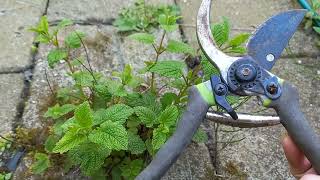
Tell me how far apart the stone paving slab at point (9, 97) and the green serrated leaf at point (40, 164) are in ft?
0.81

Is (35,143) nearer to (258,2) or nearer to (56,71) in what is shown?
(56,71)

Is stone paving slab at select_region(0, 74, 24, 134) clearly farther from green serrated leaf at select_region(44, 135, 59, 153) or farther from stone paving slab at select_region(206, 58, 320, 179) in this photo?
stone paving slab at select_region(206, 58, 320, 179)

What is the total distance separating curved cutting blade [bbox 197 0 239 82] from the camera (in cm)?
147

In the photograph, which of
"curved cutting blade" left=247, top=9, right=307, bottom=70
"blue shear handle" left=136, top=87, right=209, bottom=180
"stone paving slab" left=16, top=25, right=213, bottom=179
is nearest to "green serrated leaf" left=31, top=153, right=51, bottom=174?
"stone paving slab" left=16, top=25, right=213, bottom=179

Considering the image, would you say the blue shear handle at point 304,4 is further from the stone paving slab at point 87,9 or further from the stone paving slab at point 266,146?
the stone paving slab at point 87,9

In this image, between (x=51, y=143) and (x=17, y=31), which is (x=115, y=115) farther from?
(x=17, y=31)

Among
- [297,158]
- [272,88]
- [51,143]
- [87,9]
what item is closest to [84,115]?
[51,143]

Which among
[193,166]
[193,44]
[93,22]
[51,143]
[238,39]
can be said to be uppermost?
[238,39]

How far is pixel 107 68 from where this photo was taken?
2.25 meters

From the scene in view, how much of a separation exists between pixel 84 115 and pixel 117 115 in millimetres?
154

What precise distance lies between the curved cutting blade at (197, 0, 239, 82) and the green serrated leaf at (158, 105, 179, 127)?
24 centimetres

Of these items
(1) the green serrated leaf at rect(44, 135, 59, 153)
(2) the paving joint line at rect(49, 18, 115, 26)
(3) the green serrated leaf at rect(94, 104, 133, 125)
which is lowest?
(1) the green serrated leaf at rect(44, 135, 59, 153)

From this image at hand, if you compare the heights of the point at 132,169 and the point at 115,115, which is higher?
the point at 115,115

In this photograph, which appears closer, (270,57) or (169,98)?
(270,57)
